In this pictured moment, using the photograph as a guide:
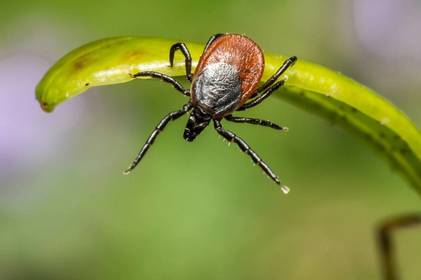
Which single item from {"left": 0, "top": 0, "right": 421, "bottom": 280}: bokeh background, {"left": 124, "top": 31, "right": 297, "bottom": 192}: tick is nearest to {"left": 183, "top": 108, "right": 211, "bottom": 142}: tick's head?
{"left": 124, "top": 31, "right": 297, "bottom": 192}: tick

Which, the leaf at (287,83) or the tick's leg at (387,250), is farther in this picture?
the tick's leg at (387,250)

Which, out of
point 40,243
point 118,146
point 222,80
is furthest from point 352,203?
point 222,80

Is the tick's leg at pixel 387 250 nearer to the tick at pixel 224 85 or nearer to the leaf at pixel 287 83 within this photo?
the tick at pixel 224 85

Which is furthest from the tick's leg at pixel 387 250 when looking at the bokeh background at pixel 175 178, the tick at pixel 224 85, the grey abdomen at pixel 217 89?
the bokeh background at pixel 175 178

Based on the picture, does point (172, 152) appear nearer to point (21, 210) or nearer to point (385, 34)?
point (21, 210)

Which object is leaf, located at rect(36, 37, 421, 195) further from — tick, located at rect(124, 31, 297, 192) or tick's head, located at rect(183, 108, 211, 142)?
tick's head, located at rect(183, 108, 211, 142)
